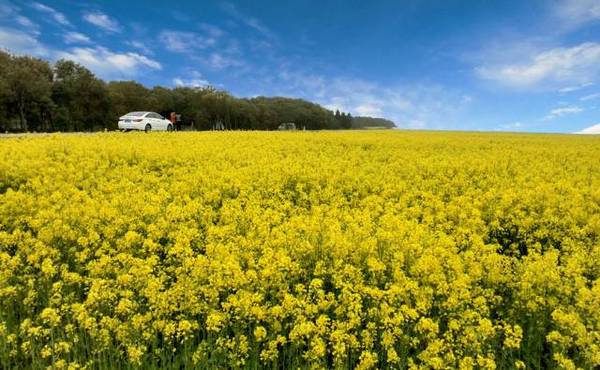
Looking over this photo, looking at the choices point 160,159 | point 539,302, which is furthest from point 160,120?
point 539,302

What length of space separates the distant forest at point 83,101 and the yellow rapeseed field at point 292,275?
57.1 m

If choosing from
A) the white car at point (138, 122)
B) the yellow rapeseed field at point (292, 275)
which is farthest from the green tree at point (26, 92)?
the yellow rapeseed field at point (292, 275)

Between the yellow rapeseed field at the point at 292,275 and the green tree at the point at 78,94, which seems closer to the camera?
the yellow rapeseed field at the point at 292,275

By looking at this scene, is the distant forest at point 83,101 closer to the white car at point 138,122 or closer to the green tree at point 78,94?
the green tree at point 78,94

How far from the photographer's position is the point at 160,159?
1753 centimetres

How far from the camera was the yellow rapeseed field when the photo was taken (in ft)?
17.9

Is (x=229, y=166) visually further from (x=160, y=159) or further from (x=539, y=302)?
(x=539, y=302)

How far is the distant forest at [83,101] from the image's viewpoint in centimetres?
6091

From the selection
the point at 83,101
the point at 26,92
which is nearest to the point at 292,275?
the point at 26,92

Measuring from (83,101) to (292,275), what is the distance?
75976 millimetres

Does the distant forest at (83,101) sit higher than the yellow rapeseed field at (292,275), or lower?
higher

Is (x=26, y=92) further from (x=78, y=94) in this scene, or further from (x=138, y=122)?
(x=138, y=122)

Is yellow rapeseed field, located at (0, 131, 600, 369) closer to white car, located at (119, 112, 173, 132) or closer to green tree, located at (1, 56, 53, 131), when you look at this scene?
white car, located at (119, 112, 173, 132)

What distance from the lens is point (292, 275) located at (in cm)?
706
